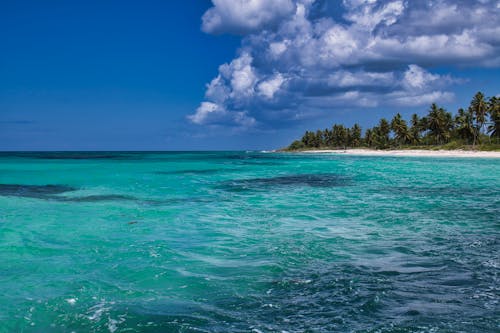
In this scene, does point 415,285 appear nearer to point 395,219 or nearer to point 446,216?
point 395,219

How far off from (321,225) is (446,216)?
17.6 feet

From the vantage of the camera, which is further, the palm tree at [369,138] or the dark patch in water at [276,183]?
the palm tree at [369,138]

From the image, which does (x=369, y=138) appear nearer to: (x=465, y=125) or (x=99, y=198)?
(x=465, y=125)

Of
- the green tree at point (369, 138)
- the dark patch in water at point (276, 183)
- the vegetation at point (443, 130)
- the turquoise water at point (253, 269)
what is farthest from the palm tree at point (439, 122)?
the turquoise water at point (253, 269)

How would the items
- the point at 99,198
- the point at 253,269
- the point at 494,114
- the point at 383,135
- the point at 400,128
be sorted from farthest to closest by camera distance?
the point at 383,135
the point at 400,128
the point at 494,114
the point at 99,198
the point at 253,269

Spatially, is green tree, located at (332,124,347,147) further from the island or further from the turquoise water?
the turquoise water

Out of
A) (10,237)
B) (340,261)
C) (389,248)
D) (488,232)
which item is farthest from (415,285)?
(10,237)

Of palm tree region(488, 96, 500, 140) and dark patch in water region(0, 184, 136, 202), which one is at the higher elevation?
palm tree region(488, 96, 500, 140)

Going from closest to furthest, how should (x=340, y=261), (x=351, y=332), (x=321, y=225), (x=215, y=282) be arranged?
(x=351, y=332) < (x=215, y=282) < (x=340, y=261) < (x=321, y=225)

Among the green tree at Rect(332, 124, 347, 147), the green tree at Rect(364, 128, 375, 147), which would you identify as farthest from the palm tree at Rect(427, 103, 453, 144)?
the green tree at Rect(332, 124, 347, 147)

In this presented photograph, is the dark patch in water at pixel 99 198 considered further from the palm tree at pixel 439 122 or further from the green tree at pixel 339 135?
the green tree at pixel 339 135

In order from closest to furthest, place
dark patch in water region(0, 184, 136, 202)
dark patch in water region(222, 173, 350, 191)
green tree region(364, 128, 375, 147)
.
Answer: dark patch in water region(0, 184, 136, 202)
dark patch in water region(222, 173, 350, 191)
green tree region(364, 128, 375, 147)

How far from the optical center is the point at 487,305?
251 inches

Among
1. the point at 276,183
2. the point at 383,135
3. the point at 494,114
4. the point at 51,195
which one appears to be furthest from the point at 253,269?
the point at 383,135
